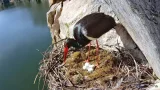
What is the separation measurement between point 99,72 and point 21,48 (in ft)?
18.0

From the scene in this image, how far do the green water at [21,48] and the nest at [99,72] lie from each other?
326cm

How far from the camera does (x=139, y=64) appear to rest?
181cm

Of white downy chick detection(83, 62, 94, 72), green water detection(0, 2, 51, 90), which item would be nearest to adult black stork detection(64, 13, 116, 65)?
white downy chick detection(83, 62, 94, 72)

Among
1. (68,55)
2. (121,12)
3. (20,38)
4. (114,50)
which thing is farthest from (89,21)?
(20,38)

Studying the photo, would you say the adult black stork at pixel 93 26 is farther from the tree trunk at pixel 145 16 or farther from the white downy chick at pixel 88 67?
the tree trunk at pixel 145 16

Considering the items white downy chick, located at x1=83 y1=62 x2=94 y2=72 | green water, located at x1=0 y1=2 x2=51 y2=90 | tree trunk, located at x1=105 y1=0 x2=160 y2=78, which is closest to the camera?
tree trunk, located at x1=105 y1=0 x2=160 y2=78

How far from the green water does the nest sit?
326 cm

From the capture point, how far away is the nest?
1636mm

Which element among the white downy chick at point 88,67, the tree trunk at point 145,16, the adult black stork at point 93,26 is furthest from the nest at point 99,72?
the tree trunk at point 145,16

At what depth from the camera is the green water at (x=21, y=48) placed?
557 centimetres

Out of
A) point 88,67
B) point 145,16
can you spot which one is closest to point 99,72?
point 88,67

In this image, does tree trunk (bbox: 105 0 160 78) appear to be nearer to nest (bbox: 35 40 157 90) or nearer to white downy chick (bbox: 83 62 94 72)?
nest (bbox: 35 40 157 90)

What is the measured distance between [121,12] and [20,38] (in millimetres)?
7404

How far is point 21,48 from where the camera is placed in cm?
709
